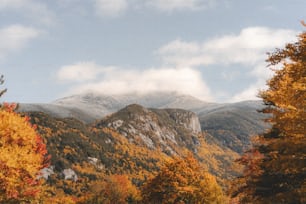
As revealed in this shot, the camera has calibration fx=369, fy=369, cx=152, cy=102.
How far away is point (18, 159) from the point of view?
27047 millimetres

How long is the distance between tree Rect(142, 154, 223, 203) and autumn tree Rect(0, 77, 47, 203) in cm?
1428

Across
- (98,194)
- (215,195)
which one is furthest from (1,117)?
(98,194)

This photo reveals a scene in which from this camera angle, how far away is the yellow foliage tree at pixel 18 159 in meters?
26.6

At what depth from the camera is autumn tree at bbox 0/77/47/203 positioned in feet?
87.4

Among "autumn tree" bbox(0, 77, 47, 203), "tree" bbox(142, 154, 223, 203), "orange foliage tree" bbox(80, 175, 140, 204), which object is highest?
"autumn tree" bbox(0, 77, 47, 203)

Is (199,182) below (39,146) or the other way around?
Result: below

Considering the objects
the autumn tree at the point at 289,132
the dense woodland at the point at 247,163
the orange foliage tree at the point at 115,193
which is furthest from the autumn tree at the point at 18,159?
the orange foliage tree at the point at 115,193

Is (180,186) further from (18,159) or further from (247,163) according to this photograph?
(18,159)

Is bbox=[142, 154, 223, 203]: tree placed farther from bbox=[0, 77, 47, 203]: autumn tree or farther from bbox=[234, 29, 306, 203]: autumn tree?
bbox=[234, 29, 306, 203]: autumn tree

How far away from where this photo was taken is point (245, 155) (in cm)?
2647

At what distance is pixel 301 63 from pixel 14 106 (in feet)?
88.4

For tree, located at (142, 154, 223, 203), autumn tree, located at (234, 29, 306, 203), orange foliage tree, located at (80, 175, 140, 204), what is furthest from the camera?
orange foliage tree, located at (80, 175, 140, 204)

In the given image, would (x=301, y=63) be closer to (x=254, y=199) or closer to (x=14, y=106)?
(x=254, y=199)

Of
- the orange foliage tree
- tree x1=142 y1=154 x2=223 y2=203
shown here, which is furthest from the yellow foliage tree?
the orange foliage tree
